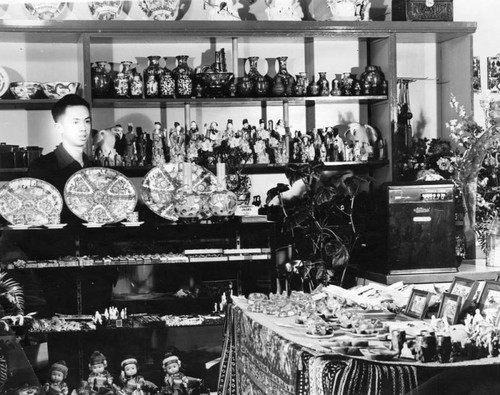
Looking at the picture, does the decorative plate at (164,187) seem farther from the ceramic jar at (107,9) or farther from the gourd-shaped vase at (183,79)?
the ceramic jar at (107,9)

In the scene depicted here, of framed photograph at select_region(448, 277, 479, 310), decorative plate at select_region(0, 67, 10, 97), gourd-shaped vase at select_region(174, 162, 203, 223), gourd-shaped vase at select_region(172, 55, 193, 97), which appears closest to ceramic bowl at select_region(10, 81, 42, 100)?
decorative plate at select_region(0, 67, 10, 97)

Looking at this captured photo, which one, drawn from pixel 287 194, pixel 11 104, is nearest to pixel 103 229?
pixel 11 104

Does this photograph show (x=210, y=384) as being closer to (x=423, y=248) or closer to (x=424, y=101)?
(x=423, y=248)

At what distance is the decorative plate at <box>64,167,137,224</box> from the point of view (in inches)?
226

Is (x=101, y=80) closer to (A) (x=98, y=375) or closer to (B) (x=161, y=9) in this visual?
(B) (x=161, y=9)

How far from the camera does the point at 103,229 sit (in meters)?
5.62

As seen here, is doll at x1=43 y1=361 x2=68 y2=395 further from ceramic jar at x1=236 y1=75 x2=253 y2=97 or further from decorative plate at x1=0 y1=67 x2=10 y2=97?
ceramic jar at x1=236 y1=75 x2=253 y2=97

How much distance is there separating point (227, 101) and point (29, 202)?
5.02ft

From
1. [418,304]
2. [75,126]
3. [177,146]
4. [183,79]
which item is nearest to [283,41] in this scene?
[183,79]

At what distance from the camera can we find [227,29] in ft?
19.2

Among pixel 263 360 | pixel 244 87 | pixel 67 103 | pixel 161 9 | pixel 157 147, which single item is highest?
pixel 161 9

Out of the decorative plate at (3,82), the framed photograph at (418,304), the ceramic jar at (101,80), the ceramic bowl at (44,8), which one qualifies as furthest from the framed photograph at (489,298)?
the ceramic bowl at (44,8)

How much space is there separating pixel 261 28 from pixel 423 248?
1.87 m

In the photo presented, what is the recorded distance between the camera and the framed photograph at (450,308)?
10.6ft
